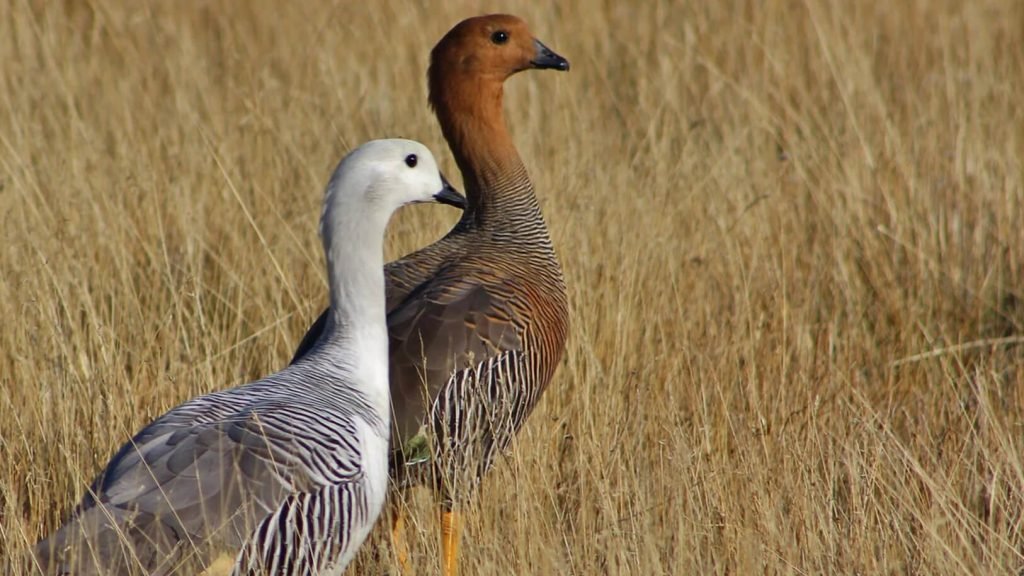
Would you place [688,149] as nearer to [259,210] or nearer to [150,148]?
[259,210]

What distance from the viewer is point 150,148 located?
267 inches

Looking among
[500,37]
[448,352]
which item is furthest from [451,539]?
[500,37]

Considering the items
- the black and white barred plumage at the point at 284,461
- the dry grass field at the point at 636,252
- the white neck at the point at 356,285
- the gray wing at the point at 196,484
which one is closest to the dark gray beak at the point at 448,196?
the black and white barred plumage at the point at 284,461

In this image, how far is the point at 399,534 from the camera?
457 cm

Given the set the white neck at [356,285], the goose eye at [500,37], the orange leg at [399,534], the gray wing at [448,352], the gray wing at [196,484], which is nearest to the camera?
the gray wing at [196,484]

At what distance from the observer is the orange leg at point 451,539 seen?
4348 millimetres

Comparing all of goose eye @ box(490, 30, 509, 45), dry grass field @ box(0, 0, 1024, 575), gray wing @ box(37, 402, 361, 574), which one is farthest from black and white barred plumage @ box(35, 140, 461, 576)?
goose eye @ box(490, 30, 509, 45)

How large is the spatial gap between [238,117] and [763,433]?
3515mm

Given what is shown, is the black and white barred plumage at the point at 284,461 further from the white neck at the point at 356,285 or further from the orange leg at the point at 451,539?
the orange leg at the point at 451,539

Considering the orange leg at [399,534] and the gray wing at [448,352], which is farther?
the gray wing at [448,352]

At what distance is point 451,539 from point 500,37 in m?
2.13

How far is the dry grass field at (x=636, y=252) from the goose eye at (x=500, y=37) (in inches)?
28.0

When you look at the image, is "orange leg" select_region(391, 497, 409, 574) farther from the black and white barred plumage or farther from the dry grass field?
the black and white barred plumage

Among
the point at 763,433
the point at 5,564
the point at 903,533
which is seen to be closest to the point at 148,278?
the point at 5,564
